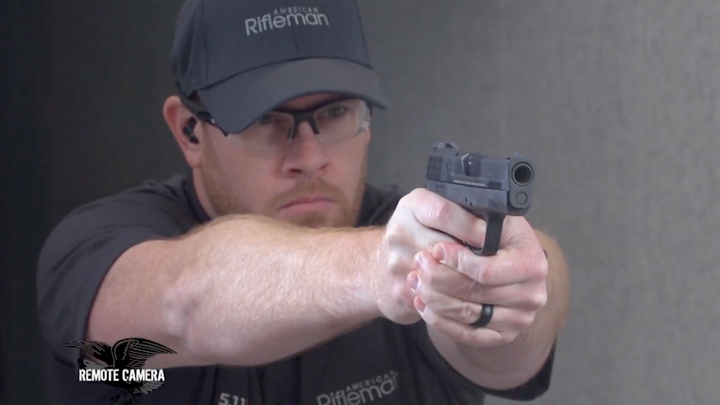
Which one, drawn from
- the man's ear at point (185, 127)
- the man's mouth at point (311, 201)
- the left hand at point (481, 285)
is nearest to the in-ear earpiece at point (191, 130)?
the man's ear at point (185, 127)

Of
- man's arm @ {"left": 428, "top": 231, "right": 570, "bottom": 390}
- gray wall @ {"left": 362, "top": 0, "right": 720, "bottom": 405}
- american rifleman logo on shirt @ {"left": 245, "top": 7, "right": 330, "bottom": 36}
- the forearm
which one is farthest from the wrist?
gray wall @ {"left": 362, "top": 0, "right": 720, "bottom": 405}

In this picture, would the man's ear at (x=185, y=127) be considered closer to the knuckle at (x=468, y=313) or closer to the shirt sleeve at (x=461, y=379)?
the shirt sleeve at (x=461, y=379)

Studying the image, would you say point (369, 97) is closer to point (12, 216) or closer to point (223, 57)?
point (223, 57)

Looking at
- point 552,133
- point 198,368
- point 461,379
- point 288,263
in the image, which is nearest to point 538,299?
point 288,263

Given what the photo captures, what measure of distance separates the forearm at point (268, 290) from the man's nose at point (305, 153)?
0.80 ft

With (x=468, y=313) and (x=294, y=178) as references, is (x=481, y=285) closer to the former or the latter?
(x=468, y=313)

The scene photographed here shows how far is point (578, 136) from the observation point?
1308mm

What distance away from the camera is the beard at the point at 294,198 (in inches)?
39.3

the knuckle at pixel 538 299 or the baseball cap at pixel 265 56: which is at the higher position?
the baseball cap at pixel 265 56

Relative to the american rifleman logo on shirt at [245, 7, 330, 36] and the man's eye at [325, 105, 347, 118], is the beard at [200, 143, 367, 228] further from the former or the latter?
the american rifleman logo on shirt at [245, 7, 330, 36]

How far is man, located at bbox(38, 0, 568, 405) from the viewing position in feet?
1.79

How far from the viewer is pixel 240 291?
69cm

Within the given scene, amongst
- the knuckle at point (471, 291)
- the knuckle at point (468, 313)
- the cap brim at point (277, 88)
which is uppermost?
the cap brim at point (277, 88)

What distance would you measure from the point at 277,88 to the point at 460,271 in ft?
1.69
